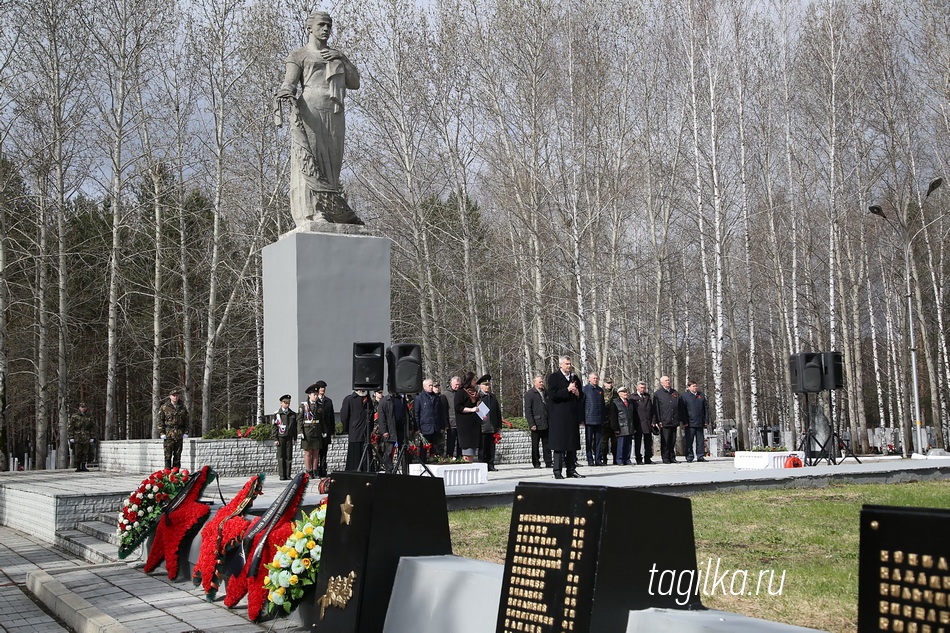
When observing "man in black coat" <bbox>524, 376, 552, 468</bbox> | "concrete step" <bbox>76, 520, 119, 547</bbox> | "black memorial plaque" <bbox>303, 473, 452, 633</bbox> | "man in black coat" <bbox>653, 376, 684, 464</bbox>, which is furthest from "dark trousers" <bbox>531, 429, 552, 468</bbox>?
"black memorial plaque" <bbox>303, 473, 452, 633</bbox>

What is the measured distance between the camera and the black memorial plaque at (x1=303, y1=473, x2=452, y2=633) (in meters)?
5.86

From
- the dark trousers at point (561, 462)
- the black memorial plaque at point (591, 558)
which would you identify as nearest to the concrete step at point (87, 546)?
the dark trousers at point (561, 462)

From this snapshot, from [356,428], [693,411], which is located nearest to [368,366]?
[356,428]

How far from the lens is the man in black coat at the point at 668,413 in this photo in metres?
21.1

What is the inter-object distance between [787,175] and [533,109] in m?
11.8

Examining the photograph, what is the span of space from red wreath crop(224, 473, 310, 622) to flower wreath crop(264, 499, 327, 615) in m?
0.27

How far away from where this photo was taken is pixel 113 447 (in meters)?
25.1

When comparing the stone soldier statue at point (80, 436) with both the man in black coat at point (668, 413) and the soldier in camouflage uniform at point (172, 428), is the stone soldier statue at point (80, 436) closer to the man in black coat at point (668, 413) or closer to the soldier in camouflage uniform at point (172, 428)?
the soldier in camouflage uniform at point (172, 428)

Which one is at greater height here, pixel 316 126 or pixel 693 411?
pixel 316 126

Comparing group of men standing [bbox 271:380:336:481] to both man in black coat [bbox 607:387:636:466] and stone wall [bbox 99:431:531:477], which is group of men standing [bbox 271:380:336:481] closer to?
stone wall [bbox 99:431:531:477]

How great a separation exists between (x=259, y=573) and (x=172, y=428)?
1333 cm

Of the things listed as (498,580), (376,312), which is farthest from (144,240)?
(498,580)

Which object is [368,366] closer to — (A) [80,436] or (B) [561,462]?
(B) [561,462]

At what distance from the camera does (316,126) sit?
19516 millimetres
